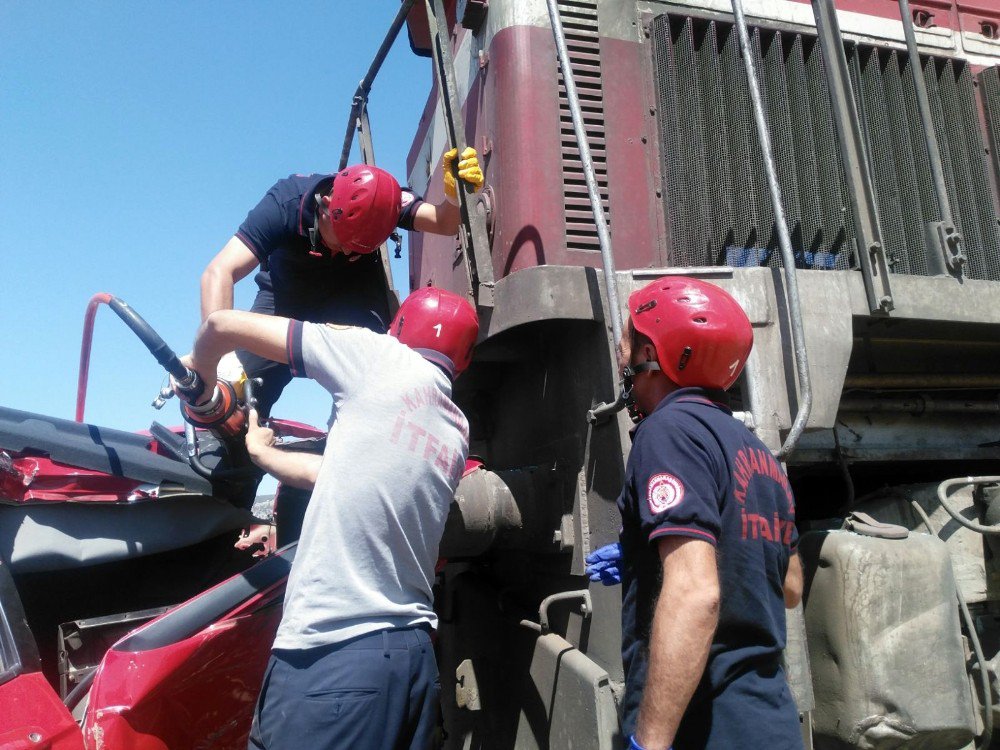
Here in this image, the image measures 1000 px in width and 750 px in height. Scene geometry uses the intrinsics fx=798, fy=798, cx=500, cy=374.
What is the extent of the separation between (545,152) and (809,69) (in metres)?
1.32

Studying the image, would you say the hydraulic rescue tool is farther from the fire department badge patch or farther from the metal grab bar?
the fire department badge patch

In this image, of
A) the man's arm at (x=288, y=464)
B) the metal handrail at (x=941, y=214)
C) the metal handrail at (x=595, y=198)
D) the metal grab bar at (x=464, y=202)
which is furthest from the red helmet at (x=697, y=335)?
the metal handrail at (x=941, y=214)

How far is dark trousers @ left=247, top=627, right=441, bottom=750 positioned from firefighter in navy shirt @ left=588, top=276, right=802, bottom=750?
1.74 feet

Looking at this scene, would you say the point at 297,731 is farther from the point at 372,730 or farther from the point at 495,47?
the point at 495,47

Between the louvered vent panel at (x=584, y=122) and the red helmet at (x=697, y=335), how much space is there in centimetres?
102

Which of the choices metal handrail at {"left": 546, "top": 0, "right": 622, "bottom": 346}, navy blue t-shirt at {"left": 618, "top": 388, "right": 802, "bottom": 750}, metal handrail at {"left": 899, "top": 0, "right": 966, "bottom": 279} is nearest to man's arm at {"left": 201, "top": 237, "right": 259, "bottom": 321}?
metal handrail at {"left": 546, "top": 0, "right": 622, "bottom": 346}

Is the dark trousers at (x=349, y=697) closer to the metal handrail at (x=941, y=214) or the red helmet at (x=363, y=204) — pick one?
the red helmet at (x=363, y=204)

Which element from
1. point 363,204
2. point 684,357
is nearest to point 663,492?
point 684,357

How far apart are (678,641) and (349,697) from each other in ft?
2.58

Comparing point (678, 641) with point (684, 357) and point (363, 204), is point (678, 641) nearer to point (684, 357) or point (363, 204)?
point (684, 357)

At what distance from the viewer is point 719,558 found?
1.73 m

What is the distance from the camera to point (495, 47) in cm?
320

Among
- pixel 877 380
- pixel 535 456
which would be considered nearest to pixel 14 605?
pixel 535 456

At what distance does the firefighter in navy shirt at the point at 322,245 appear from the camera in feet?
9.86
